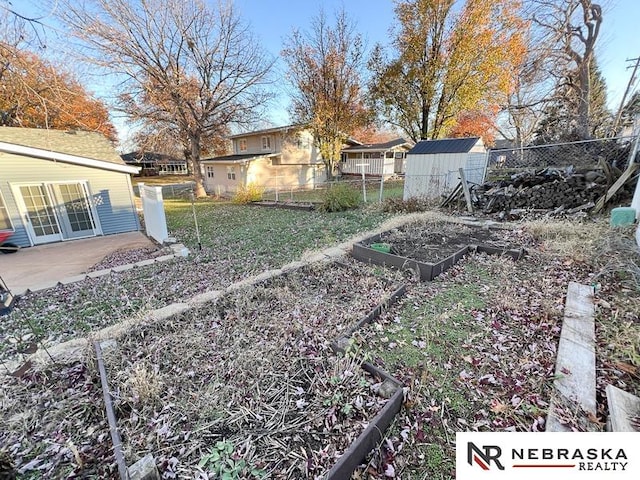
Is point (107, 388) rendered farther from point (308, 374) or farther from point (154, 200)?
point (154, 200)

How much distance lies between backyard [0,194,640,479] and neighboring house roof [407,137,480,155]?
20.7 ft

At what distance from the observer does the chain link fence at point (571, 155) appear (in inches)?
249

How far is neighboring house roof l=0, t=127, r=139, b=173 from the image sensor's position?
6.69m

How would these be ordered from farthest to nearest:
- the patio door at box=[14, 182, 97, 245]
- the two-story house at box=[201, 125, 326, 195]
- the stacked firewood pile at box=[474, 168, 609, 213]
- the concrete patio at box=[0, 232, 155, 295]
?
the two-story house at box=[201, 125, 326, 195], the patio door at box=[14, 182, 97, 245], the stacked firewood pile at box=[474, 168, 609, 213], the concrete patio at box=[0, 232, 155, 295]

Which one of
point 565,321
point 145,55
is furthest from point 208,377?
point 145,55

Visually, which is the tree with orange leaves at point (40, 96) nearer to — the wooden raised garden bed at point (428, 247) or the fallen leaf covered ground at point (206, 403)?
the fallen leaf covered ground at point (206, 403)

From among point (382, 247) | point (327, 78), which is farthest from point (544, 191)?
point (327, 78)

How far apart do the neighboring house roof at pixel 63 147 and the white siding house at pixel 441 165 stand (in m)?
10.1

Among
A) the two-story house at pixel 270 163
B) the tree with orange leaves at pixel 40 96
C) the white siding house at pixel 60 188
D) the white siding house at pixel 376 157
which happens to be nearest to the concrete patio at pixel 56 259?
the white siding house at pixel 60 188

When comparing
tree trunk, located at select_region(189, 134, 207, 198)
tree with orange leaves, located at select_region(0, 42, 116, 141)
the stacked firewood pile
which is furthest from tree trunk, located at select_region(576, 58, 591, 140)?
tree trunk, located at select_region(189, 134, 207, 198)

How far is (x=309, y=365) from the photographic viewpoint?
2145 mm

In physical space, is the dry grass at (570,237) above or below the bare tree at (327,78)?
below

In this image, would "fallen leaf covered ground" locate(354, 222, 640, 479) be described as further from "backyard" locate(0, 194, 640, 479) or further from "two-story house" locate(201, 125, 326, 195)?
"two-story house" locate(201, 125, 326, 195)

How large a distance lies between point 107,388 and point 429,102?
17.2 meters
